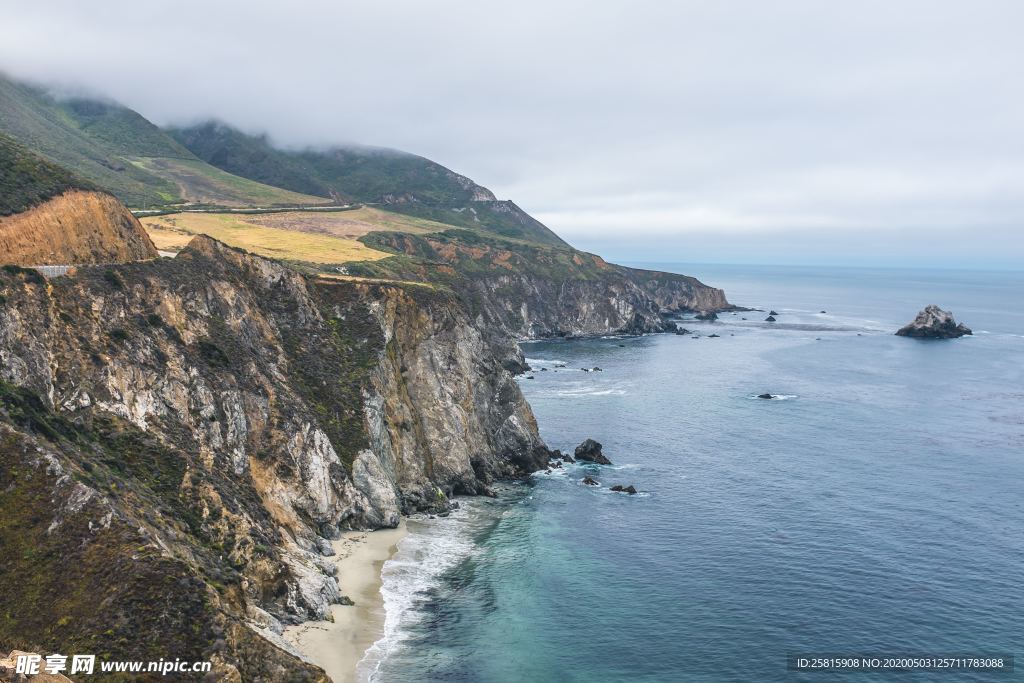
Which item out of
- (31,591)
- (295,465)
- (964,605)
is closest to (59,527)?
(31,591)

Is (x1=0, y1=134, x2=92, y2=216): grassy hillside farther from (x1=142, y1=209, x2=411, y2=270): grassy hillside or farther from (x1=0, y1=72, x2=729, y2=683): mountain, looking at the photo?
(x1=142, y1=209, x2=411, y2=270): grassy hillside

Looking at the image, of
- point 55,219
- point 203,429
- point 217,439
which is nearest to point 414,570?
point 217,439

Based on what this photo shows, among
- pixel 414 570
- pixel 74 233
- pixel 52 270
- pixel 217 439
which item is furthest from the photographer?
pixel 74 233

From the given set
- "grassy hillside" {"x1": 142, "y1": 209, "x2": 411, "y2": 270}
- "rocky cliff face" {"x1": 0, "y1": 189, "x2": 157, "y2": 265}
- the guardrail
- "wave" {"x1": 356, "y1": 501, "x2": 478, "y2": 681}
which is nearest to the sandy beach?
"wave" {"x1": 356, "y1": 501, "x2": 478, "y2": 681}

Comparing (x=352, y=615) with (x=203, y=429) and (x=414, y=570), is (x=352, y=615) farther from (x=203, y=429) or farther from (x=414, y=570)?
(x=203, y=429)

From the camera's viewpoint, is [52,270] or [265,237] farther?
[265,237]

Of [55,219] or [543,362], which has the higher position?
[55,219]

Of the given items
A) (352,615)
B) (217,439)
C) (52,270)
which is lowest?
(352,615)
